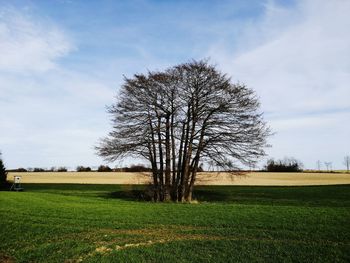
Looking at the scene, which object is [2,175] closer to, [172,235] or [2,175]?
[2,175]

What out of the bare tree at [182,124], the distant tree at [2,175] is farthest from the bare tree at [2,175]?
the bare tree at [182,124]

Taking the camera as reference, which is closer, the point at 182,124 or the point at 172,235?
the point at 172,235

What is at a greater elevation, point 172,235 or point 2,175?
point 2,175

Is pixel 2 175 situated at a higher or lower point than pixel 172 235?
higher

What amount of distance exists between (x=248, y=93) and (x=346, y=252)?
2036 centimetres

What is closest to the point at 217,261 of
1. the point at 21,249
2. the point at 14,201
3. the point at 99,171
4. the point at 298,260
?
the point at 298,260

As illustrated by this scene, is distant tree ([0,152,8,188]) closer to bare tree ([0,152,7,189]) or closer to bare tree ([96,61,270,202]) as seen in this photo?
bare tree ([0,152,7,189])

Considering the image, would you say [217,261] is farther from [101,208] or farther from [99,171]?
[99,171]

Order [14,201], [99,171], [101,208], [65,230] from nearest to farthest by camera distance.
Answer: [65,230] → [101,208] → [14,201] → [99,171]

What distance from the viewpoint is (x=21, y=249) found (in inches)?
581

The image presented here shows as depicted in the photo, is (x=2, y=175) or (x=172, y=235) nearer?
(x=172, y=235)

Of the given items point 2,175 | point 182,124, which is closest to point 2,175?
point 2,175

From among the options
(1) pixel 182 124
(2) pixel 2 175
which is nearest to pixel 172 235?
(1) pixel 182 124

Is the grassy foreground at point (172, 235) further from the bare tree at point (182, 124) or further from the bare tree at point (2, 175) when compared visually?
the bare tree at point (2, 175)
